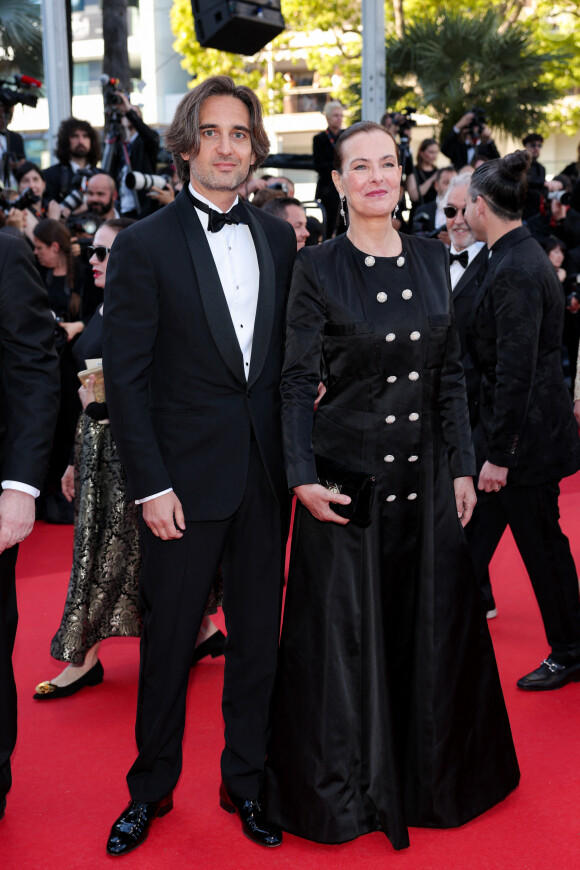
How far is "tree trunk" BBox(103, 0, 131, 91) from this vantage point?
40.2 feet

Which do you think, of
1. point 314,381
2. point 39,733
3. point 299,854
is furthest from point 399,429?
point 39,733

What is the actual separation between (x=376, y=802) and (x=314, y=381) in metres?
1.09

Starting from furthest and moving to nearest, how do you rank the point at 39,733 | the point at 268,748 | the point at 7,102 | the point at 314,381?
the point at 7,102 → the point at 39,733 → the point at 268,748 → the point at 314,381

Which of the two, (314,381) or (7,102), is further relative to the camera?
(7,102)

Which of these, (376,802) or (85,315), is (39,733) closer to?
(376,802)

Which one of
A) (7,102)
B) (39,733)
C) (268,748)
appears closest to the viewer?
(268,748)

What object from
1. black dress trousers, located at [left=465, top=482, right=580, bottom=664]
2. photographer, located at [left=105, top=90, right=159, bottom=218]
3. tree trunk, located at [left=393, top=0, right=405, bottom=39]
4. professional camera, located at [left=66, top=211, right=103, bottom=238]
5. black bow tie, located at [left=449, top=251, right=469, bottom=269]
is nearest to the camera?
black dress trousers, located at [left=465, top=482, right=580, bottom=664]

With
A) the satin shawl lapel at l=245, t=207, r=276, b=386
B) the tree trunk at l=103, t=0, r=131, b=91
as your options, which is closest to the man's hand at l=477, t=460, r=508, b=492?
the satin shawl lapel at l=245, t=207, r=276, b=386

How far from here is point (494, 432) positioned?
10.7ft

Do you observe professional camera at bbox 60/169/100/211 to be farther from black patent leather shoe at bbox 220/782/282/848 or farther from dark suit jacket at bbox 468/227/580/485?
black patent leather shoe at bbox 220/782/282/848

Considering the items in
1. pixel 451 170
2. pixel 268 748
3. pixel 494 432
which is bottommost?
pixel 268 748

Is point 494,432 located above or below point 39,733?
above

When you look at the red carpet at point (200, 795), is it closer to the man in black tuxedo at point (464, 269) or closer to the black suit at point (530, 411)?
the black suit at point (530, 411)

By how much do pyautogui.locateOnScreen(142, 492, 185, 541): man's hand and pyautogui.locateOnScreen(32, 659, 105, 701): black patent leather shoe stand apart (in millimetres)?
1320
